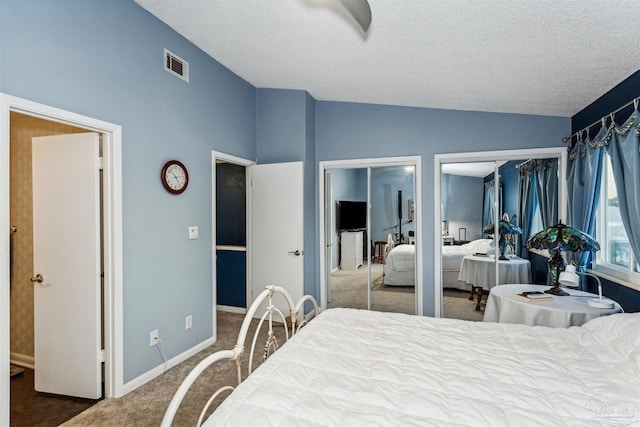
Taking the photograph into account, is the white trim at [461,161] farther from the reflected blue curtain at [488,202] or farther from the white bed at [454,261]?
the reflected blue curtain at [488,202]

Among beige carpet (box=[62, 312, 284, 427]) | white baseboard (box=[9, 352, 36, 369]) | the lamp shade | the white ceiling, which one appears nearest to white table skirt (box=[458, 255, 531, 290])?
the lamp shade

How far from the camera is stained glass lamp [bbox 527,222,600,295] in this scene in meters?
2.60

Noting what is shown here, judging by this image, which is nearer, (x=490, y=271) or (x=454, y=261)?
(x=490, y=271)

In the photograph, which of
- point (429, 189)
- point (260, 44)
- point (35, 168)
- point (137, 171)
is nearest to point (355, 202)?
point (429, 189)

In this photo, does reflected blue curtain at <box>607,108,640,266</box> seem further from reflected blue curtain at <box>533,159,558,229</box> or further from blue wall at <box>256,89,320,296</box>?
blue wall at <box>256,89,320,296</box>

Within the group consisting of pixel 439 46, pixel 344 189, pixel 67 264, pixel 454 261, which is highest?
pixel 439 46

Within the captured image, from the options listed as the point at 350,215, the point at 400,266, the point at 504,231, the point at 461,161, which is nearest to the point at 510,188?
the point at 504,231

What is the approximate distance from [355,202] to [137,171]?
8.42 ft

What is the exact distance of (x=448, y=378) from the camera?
1437 mm

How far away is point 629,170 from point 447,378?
2.08 m

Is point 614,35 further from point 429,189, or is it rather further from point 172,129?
point 172,129

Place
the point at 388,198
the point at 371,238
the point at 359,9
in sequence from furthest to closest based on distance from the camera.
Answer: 1. the point at 371,238
2. the point at 388,198
3. the point at 359,9

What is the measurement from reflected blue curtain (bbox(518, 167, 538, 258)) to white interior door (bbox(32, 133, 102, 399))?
398cm

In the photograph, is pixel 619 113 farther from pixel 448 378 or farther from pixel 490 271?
pixel 448 378
